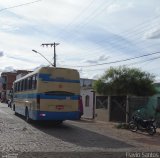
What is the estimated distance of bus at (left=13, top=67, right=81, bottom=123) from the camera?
23.5 meters

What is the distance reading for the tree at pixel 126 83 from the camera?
106 feet

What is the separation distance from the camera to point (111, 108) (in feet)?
110

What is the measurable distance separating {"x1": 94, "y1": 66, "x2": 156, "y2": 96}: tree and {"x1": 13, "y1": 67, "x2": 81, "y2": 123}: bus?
28.2 ft

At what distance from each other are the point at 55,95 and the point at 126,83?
10.0 m

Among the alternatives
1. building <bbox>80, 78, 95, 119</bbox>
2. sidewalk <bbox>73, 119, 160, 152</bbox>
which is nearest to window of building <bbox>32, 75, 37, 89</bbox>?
sidewalk <bbox>73, 119, 160, 152</bbox>

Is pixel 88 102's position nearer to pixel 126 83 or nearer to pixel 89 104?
pixel 89 104

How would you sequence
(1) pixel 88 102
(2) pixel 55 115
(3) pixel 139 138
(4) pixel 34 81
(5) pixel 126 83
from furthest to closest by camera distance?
(1) pixel 88 102, (5) pixel 126 83, (4) pixel 34 81, (2) pixel 55 115, (3) pixel 139 138

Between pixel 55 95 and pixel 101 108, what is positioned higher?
pixel 55 95

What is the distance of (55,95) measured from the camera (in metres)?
23.7

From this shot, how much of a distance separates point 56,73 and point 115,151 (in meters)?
10.3

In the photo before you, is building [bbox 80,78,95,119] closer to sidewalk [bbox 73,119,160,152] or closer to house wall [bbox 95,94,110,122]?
house wall [bbox 95,94,110,122]

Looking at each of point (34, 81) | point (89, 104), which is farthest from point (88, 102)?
point (34, 81)

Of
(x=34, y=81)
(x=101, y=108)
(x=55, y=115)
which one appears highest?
(x=34, y=81)

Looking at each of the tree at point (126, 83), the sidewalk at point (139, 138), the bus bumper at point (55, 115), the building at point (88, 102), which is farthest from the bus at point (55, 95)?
the building at point (88, 102)
